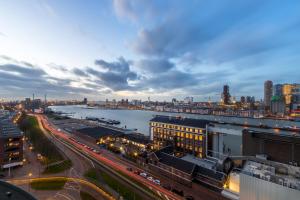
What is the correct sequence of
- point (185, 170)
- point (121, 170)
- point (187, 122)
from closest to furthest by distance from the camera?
point (185, 170)
point (121, 170)
point (187, 122)

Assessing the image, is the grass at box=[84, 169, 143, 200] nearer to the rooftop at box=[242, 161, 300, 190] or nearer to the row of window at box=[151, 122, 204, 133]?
the rooftop at box=[242, 161, 300, 190]

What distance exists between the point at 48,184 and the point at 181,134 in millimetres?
29548

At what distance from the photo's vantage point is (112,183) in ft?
90.6

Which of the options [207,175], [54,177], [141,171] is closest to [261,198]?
[207,175]

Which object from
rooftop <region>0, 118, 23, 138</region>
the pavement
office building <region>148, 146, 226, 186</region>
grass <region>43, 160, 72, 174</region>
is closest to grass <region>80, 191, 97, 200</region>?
the pavement

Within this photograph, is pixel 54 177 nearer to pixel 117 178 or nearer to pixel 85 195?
pixel 85 195

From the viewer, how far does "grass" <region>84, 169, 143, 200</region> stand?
24297mm

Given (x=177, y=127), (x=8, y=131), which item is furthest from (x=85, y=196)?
(x=177, y=127)

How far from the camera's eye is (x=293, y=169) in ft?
61.2

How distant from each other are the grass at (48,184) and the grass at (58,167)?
353 cm

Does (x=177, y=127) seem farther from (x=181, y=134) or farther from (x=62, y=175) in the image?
(x=62, y=175)

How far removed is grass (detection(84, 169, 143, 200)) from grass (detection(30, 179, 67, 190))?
13.0 ft

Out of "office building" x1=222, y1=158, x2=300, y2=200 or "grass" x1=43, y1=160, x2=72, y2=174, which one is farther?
"grass" x1=43, y1=160, x2=72, y2=174

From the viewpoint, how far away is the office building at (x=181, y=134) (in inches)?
1577
